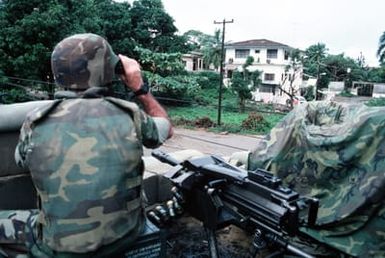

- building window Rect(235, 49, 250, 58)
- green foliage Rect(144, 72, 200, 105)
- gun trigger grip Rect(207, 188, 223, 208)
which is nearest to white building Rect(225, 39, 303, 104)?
building window Rect(235, 49, 250, 58)

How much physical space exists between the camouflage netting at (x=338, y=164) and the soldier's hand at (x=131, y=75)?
114cm

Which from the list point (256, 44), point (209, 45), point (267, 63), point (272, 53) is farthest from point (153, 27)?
point (272, 53)

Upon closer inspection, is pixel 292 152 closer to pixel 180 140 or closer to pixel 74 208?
pixel 74 208

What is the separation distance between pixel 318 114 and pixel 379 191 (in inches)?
27.9

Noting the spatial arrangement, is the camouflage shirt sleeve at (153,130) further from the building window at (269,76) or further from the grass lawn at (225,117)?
the building window at (269,76)

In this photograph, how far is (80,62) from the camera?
1.48 m

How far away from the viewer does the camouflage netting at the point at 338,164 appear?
2033 mm

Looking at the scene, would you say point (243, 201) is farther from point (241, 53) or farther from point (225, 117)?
point (241, 53)

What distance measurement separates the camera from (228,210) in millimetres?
1700

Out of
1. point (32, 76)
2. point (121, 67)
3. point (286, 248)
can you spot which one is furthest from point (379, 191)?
point (32, 76)

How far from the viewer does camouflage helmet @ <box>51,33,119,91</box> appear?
4.86 ft

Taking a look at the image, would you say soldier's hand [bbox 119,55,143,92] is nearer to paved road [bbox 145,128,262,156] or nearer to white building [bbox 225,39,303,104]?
paved road [bbox 145,128,262,156]

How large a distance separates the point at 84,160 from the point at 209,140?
1362 cm

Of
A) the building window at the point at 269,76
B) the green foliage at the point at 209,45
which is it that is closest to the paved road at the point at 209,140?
the green foliage at the point at 209,45
